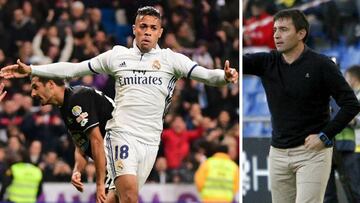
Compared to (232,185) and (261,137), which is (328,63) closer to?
(261,137)

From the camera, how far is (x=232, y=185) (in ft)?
46.9

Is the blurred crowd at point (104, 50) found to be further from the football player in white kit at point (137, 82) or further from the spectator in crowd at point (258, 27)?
the football player in white kit at point (137, 82)

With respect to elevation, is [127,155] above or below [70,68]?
below

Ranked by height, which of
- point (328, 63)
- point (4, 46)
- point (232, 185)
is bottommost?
point (232, 185)

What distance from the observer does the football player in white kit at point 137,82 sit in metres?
7.17

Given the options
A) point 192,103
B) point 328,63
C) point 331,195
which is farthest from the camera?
point 192,103

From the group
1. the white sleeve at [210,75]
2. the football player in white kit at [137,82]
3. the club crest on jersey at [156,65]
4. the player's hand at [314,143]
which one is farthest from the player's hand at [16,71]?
the player's hand at [314,143]

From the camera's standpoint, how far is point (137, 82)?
7.18m

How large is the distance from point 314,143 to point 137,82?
5.02ft

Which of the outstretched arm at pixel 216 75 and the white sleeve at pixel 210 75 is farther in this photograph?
the white sleeve at pixel 210 75

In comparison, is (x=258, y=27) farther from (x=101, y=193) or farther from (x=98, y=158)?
(x=101, y=193)

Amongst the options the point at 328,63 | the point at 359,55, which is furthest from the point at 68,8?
the point at 328,63

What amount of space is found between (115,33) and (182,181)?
14.7 feet

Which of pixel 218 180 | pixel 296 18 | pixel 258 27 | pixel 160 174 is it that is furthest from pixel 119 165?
pixel 258 27
